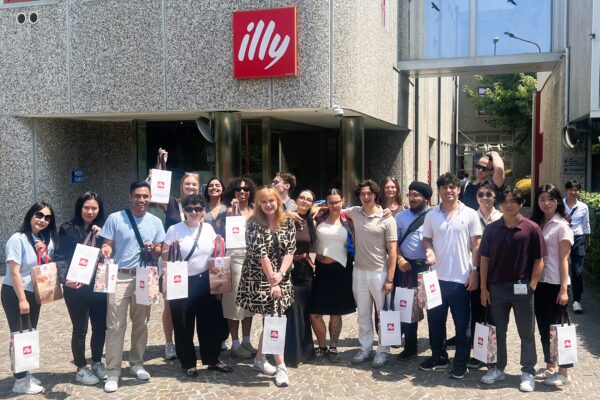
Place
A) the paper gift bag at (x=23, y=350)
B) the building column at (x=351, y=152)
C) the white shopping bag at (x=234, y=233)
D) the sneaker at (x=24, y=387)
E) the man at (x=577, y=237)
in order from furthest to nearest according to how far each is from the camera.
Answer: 1. the building column at (x=351, y=152)
2. the man at (x=577, y=237)
3. the white shopping bag at (x=234, y=233)
4. the sneaker at (x=24, y=387)
5. the paper gift bag at (x=23, y=350)

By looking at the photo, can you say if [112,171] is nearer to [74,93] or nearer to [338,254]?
[74,93]

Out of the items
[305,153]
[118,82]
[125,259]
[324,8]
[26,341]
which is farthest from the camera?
[305,153]

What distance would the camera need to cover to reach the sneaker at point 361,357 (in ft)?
20.0

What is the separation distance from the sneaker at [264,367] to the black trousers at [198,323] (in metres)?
0.36

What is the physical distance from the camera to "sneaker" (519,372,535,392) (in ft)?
17.2

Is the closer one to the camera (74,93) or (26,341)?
(26,341)

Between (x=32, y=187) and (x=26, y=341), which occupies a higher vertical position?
(x=32, y=187)

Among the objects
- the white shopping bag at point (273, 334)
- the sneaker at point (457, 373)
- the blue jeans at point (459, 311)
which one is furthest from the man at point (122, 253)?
the sneaker at point (457, 373)

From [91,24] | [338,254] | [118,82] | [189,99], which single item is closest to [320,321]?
[338,254]

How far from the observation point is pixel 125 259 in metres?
5.42

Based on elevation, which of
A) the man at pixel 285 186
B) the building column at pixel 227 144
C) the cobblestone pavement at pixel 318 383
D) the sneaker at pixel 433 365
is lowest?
the cobblestone pavement at pixel 318 383

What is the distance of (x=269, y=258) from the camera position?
5.58 meters

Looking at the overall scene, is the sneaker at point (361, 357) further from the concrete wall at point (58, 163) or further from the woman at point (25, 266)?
the concrete wall at point (58, 163)

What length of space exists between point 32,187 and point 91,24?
10.4 ft
